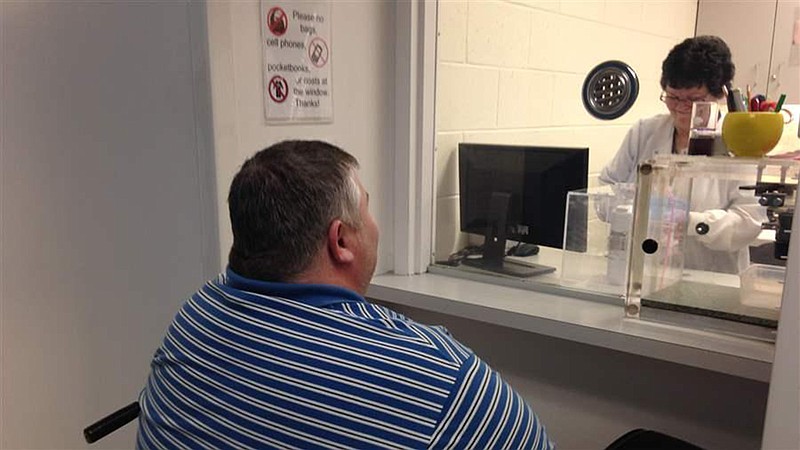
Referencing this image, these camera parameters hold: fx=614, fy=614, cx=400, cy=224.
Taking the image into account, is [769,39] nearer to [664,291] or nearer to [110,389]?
[664,291]

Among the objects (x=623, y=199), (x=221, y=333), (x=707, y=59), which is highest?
(x=707, y=59)

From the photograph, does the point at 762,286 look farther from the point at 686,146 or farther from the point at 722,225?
the point at 686,146

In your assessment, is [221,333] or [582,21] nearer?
[221,333]

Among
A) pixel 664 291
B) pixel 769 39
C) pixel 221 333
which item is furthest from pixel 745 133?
pixel 769 39

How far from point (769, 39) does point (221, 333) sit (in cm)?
360

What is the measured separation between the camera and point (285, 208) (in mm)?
875

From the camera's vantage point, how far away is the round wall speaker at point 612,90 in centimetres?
166

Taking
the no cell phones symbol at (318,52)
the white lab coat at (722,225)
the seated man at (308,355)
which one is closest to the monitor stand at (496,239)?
the white lab coat at (722,225)

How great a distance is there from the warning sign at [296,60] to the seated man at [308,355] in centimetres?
59

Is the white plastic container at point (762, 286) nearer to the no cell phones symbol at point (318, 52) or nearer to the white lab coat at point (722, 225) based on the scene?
the white lab coat at point (722, 225)

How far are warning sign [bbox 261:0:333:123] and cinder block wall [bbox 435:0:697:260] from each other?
39cm

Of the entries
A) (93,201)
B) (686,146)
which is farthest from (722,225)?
(93,201)

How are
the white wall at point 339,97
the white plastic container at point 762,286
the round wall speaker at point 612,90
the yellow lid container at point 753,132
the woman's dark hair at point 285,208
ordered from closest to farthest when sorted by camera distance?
the woman's dark hair at point 285,208
the yellow lid container at point 753,132
the white plastic container at point 762,286
the white wall at point 339,97
the round wall speaker at point 612,90

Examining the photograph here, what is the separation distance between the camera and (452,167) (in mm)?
1901
